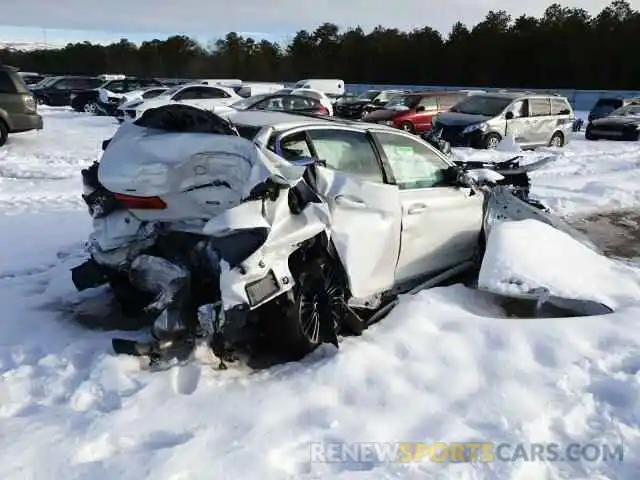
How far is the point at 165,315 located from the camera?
13.2 ft

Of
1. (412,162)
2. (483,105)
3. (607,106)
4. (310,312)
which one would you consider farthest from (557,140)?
(310,312)

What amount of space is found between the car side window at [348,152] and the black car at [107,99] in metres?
23.1

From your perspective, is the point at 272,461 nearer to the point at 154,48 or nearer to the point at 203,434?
the point at 203,434

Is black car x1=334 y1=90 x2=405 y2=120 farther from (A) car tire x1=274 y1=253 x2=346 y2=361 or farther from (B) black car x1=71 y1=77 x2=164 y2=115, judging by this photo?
(A) car tire x1=274 y1=253 x2=346 y2=361

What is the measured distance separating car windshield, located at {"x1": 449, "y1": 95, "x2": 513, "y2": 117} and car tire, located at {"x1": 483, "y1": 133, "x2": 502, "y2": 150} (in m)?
0.67

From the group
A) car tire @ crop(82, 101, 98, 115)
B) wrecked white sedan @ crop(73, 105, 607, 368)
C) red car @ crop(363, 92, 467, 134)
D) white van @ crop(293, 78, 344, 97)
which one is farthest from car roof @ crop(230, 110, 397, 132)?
white van @ crop(293, 78, 344, 97)

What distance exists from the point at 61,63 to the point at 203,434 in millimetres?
86940

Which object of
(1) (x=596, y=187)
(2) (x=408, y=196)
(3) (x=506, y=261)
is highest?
(2) (x=408, y=196)

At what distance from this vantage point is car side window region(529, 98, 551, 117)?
62.2 feet

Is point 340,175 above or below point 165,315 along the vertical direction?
above

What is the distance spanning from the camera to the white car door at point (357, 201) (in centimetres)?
451

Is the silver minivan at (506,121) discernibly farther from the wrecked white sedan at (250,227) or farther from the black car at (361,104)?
the wrecked white sedan at (250,227)

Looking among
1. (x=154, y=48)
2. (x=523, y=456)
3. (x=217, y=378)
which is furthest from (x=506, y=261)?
(x=154, y=48)

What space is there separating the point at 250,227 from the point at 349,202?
973 millimetres
